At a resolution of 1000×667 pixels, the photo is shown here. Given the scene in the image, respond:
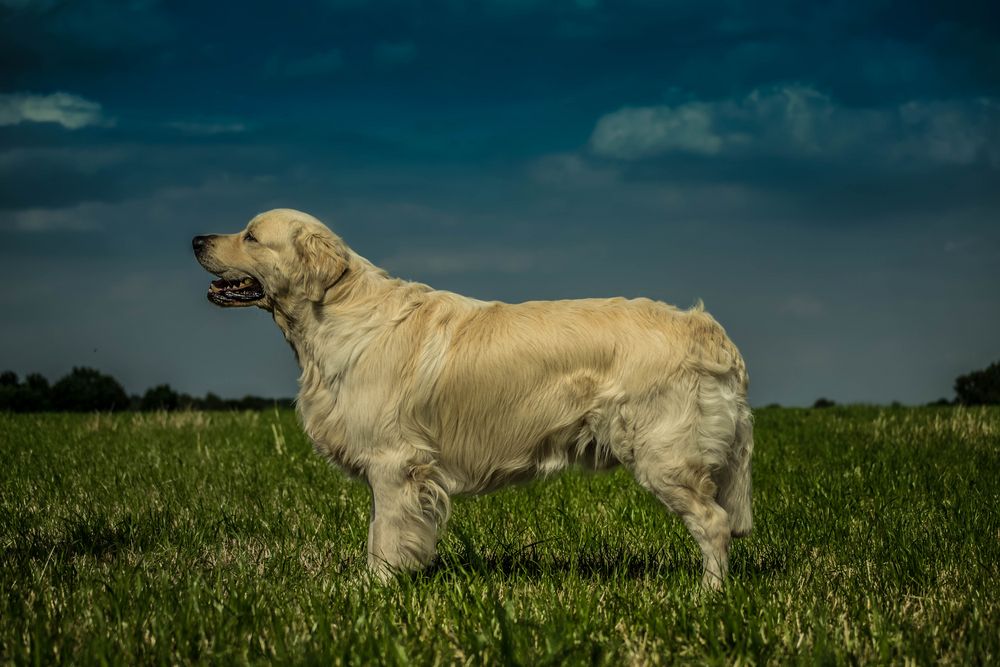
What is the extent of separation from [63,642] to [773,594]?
3.02 m

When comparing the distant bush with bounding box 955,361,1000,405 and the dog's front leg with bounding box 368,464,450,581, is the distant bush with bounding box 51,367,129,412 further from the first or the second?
the distant bush with bounding box 955,361,1000,405

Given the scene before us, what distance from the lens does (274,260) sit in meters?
4.94

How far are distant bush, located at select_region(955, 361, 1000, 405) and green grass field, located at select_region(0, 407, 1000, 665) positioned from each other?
40.6 feet

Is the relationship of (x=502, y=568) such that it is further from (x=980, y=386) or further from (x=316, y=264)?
(x=980, y=386)

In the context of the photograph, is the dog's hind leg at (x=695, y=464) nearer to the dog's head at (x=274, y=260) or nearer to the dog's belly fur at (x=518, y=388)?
the dog's belly fur at (x=518, y=388)

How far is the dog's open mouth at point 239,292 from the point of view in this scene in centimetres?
505

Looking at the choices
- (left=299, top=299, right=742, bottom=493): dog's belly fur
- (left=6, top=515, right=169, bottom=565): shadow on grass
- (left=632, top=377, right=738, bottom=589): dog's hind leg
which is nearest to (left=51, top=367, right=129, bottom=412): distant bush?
(left=6, top=515, right=169, bottom=565): shadow on grass

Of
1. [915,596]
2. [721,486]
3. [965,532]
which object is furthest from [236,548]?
[965,532]

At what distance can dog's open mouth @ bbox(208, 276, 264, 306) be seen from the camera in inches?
199

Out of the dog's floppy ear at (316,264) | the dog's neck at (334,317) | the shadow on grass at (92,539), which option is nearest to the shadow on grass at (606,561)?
the dog's neck at (334,317)

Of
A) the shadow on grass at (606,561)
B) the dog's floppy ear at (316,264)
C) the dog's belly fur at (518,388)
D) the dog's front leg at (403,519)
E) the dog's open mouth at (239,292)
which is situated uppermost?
the dog's floppy ear at (316,264)

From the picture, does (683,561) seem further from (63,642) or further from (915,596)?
(63,642)

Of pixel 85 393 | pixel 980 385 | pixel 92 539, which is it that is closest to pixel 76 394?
pixel 85 393

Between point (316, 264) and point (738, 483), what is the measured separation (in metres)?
2.57
